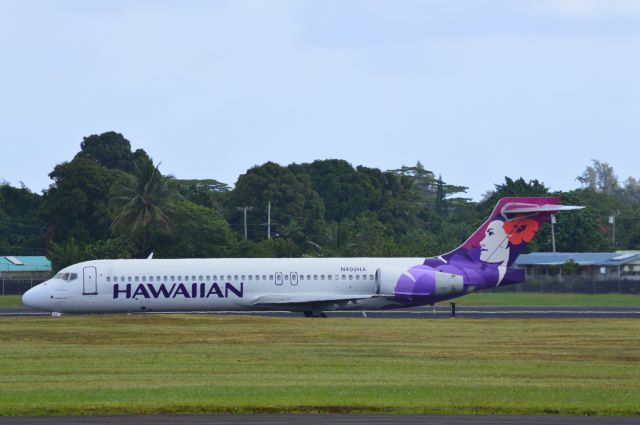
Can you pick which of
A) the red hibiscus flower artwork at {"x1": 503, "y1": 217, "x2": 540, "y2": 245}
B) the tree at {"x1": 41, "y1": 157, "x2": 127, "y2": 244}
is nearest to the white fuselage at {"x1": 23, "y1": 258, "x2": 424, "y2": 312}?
the red hibiscus flower artwork at {"x1": 503, "y1": 217, "x2": 540, "y2": 245}

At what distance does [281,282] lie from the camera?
59312 millimetres

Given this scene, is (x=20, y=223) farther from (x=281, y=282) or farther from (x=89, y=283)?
(x=281, y=282)

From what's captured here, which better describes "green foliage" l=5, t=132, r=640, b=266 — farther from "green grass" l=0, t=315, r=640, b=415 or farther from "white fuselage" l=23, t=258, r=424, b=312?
"green grass" l=0, t=315, r=640, b=415

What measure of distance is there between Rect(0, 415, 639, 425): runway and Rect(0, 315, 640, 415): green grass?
0.89 metres

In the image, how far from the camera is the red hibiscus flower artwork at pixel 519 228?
Result: 60.4m

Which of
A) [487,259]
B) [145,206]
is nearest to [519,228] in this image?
[487,259]

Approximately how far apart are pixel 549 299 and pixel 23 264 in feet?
211

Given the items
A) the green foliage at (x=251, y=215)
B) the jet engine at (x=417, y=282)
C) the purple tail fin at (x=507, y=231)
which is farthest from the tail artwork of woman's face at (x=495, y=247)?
the green foliage at (x=251, y=215)

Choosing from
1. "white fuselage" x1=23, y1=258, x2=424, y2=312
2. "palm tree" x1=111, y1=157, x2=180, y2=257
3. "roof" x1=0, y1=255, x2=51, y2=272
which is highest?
"palm tree" x1=111, y1=157, x2=180, y2=257

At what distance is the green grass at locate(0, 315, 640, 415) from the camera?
989 inches

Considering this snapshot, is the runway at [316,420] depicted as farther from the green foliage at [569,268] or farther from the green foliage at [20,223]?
the green foliage at [20,223]

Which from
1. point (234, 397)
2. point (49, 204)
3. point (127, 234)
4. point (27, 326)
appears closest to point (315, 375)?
point (234, 397)

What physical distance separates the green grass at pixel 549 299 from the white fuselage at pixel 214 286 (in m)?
18.0

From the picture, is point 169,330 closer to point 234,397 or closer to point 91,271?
point 91,271
